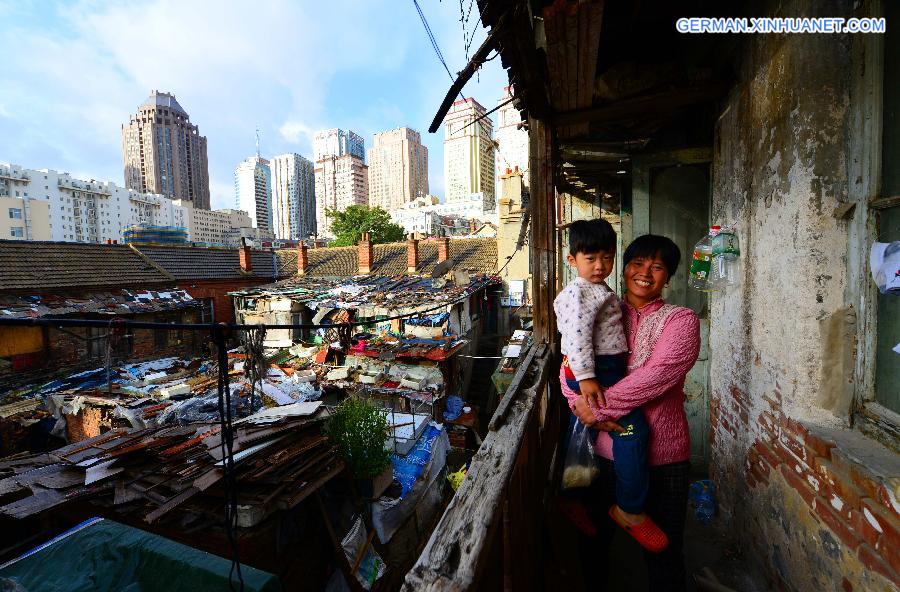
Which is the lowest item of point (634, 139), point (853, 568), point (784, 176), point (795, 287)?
point (853, 568)

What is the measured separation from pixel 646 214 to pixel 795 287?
2291mm

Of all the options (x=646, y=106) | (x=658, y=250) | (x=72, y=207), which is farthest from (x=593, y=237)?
(x=72, y=207)

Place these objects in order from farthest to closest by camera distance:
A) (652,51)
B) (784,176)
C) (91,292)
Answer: (91,292) → (652,51) → (784,176)

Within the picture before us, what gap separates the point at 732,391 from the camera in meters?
2.82

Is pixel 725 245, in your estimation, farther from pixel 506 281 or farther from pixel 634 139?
pixel 506 281

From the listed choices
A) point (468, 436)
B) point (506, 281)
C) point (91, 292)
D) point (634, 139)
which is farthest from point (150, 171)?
point (634, 139)

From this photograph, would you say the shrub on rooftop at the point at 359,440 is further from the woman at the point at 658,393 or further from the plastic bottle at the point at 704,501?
the woman at the point at 658,393

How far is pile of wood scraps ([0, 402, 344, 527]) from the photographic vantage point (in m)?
4.05

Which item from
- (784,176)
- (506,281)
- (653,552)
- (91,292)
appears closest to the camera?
(653,552)

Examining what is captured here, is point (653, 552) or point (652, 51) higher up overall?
point (652, 51)

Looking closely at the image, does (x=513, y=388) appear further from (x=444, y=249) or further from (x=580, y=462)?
(x=444, y=249)

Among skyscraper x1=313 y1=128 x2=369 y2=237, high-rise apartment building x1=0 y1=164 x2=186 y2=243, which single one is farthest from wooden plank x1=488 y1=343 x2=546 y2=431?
skyscraper x1=313 y1=128 x2=369 y2=237

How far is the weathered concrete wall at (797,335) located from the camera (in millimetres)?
1554

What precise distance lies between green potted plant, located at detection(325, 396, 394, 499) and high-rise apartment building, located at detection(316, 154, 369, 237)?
75079mm
